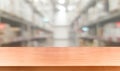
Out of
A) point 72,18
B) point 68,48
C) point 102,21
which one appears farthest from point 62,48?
point 102,21

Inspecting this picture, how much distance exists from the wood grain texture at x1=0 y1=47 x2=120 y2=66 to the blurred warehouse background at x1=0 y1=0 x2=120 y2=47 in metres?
0.03

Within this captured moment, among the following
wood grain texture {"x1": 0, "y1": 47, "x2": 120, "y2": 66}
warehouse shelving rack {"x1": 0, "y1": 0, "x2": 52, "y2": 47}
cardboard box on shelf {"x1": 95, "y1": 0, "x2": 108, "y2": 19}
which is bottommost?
wood grain texture {"x1": 0, "y1": 47, "x2": 120, "y2": 66}

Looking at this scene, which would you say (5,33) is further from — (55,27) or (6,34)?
(55,27)

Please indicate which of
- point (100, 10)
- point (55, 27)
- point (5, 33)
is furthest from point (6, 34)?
point (100, 10)

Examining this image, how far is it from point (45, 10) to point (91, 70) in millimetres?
315

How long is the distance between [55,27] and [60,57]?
0.39ft

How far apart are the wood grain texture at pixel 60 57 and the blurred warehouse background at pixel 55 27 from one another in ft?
0.09

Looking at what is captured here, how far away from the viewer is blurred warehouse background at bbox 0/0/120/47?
0.63 meters

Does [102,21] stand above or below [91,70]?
above

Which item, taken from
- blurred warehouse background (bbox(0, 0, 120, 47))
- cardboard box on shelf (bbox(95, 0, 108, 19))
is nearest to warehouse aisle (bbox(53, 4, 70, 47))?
blurred warehouse background (bbox(0, 0, 120, 47))

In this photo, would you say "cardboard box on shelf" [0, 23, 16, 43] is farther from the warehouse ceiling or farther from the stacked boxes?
the warehouse ceiling

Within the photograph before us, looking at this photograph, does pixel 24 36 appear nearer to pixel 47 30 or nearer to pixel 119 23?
pixel 47 30

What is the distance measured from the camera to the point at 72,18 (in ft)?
2.12

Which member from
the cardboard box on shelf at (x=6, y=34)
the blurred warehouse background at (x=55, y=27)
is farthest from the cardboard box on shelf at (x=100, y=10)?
the cardboard box on shelf at (x=6, y=34)
